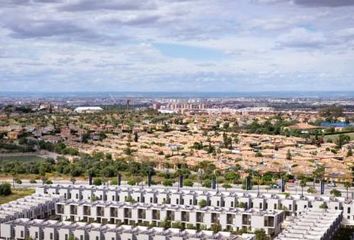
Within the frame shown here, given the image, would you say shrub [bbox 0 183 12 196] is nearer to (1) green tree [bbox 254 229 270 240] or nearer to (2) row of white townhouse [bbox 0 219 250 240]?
(2) row of white townhouse [bbox 0 219 250 240]

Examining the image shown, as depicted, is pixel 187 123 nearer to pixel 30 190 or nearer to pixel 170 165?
pixel 170 165

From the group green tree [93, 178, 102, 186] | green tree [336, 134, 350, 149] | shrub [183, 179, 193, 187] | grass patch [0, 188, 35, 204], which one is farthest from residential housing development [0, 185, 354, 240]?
green tree [336, 134, 350, 149]

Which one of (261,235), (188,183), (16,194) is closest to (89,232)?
(261,235)

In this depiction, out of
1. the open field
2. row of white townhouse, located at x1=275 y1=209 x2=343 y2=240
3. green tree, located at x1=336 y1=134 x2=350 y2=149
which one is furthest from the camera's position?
green tree, located at x1=336 y1=134 x2=350 y2=149

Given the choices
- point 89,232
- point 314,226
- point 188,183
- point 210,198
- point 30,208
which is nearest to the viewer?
point 89,232

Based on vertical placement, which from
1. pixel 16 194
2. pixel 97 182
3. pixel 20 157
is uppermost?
pixel 97 182

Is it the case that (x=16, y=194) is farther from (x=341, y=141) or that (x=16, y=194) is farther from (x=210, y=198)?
(x=341, y=141)
